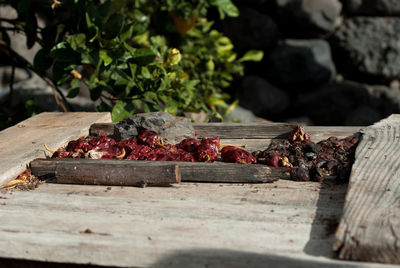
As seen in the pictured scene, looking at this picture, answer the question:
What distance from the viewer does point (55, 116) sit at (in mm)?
2955

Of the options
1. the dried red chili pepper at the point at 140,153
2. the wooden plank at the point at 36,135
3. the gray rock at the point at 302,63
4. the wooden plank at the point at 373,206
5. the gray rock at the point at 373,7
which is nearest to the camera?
the wooden plank at the point at 373,206

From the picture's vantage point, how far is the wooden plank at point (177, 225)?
1.41m

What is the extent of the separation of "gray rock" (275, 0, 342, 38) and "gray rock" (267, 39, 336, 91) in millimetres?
119

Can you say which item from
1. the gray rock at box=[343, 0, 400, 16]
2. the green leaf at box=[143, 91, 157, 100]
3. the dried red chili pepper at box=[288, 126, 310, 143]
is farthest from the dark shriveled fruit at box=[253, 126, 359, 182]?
the gray rock at box=[343, 0, 400, 16]

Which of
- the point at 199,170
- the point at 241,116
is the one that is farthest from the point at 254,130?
the point at 241,116

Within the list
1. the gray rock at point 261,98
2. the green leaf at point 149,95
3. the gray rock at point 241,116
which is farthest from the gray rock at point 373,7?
the green leaf at point 149,95

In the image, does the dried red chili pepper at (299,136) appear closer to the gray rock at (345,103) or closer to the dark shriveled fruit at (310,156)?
the dark shriveled fruit at (310,156)

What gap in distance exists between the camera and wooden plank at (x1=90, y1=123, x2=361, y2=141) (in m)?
2.57

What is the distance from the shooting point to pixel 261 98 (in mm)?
5973

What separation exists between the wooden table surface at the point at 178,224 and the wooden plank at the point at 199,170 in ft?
0.11

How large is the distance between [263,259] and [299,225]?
0.82ft

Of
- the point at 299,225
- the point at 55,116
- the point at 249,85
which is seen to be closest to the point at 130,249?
the point at 299,225

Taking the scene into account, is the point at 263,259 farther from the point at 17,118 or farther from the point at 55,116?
the point at 17,118

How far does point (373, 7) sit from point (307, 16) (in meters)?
0.84
